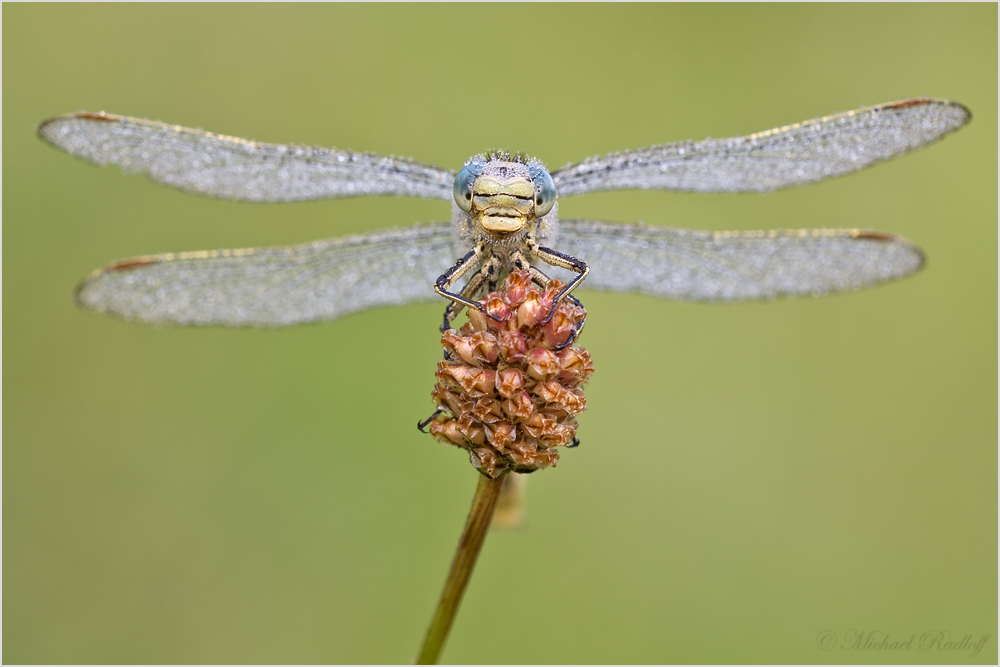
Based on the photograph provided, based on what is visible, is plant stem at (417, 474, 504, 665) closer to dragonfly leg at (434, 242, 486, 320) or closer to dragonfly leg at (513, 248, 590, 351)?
dragonfly leg at (513, 248, 590, 351)

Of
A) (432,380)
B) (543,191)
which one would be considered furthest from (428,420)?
(432,380)

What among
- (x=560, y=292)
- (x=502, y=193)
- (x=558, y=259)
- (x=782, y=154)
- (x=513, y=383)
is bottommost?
(x=513, y=383)

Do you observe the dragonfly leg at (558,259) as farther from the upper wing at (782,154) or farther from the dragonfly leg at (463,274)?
the upper wing at (782,154)

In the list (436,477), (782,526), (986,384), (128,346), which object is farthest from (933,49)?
(128,346)

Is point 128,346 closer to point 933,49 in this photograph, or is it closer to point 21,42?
point 21,42

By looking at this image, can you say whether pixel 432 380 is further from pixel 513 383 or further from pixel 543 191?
pixel 513 383

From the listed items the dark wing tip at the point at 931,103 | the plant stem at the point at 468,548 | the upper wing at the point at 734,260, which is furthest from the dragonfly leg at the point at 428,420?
the dark wing tip at the point at 931,103
